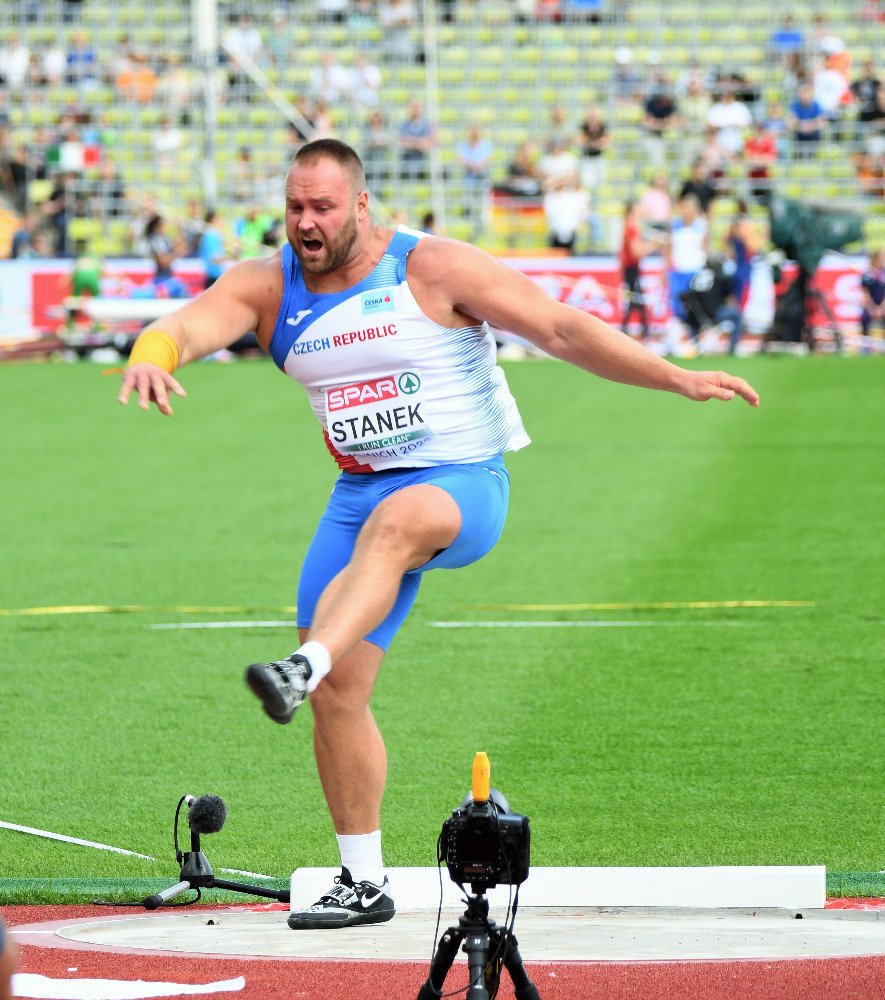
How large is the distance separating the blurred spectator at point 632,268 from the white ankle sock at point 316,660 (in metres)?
20.9

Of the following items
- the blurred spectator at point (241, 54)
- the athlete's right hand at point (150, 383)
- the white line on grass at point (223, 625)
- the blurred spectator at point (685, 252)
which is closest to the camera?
the athlete's right hand at point (150, 383)

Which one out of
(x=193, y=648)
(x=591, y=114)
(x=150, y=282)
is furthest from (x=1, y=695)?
(x=591, y=114)

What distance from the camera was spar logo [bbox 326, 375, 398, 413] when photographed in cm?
516

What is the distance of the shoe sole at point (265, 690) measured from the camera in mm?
4250

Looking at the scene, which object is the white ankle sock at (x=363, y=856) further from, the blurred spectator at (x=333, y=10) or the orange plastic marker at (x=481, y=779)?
the blurred spectator at (x=333, y=10)

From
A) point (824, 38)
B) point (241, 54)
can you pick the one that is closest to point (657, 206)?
point (824, 38)

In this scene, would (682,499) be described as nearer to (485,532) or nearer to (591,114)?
(485,532)

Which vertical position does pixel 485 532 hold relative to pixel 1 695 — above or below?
above

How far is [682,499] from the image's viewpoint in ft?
43.9

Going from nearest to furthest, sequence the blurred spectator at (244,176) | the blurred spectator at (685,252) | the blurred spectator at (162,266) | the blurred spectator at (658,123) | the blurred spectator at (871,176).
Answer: the blurred spectator at (685,252)
the blurred spectator at (162,266)
the blurred spectator at (871,176)
the blurred spectator at (658,123)
the blurred spectator at (244,176)

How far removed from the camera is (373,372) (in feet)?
17.0

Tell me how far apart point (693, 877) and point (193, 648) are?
4.22m

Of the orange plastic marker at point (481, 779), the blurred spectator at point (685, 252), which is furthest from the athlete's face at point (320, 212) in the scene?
the blurred spectator at point (685, 252)

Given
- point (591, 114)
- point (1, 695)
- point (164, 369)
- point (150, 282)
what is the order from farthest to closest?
point (591, 114), point (150, 282), point (1, 695), point (164, 369)
